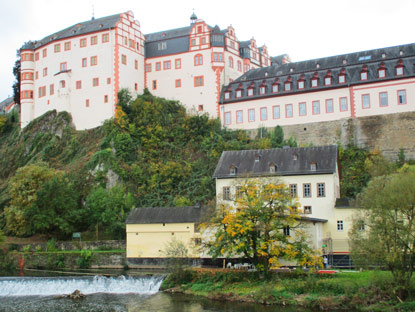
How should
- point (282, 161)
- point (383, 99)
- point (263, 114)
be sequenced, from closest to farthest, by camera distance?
point (282, 161), point (383, 99), point (263, 114)

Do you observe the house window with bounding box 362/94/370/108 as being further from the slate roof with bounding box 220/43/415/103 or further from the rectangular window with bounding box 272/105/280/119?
the rectangular window with bounding box 272/105/280/119

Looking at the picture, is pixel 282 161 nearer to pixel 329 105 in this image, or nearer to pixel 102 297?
pixel 329 105

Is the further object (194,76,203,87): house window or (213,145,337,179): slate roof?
(194,76,203,87): house window

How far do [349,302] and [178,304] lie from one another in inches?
342

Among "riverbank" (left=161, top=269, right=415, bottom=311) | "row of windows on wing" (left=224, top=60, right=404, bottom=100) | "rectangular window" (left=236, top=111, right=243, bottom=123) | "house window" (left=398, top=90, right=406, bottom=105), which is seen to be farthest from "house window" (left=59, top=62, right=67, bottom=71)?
"riverbank" (left=161, top=269, right=415, bottom=311)

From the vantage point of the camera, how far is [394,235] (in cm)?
2664

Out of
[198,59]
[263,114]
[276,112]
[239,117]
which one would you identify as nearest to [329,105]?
[276,112]

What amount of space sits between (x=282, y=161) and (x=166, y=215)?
9488 millimetres

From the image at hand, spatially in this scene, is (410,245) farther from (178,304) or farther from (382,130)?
(382,130)

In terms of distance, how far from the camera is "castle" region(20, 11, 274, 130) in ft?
198

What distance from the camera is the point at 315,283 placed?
2892 centimetres

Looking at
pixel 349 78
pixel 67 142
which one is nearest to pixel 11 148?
pixel 67 142

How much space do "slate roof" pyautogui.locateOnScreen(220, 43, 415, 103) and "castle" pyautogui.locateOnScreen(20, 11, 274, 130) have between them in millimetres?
2944

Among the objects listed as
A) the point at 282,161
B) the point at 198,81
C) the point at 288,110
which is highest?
the point at 198,81
